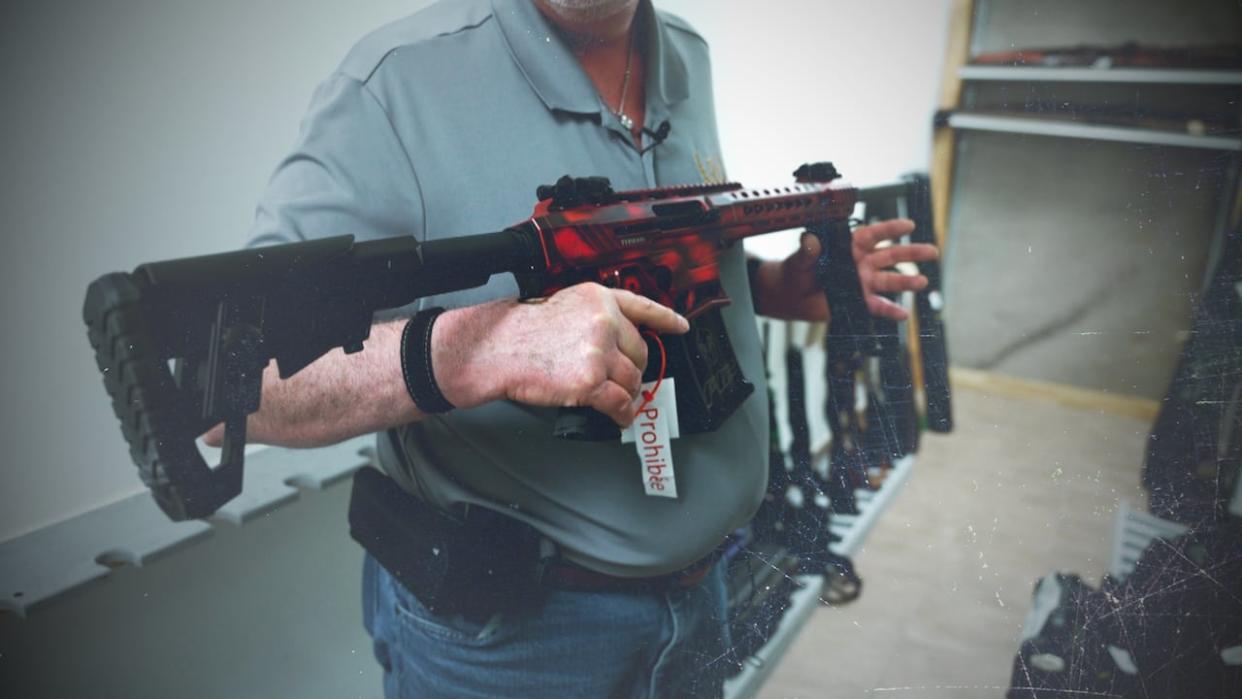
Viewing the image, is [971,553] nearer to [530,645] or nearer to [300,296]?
[530,645]

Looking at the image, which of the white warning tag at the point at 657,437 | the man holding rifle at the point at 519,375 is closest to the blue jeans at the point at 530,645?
the man holding rifle at the point at 519,375

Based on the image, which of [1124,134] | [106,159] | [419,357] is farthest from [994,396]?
[106,159]

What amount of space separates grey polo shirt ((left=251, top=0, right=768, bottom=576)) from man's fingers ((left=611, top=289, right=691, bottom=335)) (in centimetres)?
5

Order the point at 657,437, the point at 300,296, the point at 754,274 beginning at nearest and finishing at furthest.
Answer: the point at 300,296, the point at 657,437, the point at 754,274

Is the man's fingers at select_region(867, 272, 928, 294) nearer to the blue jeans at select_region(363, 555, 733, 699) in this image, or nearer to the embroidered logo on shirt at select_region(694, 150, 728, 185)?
the embroidered logo on shirt at select_region(694, 150, 728, 185)

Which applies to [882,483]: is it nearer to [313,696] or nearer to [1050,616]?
[1050,616]

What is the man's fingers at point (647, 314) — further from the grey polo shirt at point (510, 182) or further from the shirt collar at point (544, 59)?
the shirt collar at point (544, 59)

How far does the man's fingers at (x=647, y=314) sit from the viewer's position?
0.46 m

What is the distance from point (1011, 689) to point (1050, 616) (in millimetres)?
82

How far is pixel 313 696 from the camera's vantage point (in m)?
0.54

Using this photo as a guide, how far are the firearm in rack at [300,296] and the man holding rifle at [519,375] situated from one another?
0.04m

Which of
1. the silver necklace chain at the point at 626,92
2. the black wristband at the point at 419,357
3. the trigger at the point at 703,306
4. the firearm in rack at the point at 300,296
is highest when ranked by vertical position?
the silver necklace chain at the point at 626,92

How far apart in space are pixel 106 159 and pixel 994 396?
2.52ft

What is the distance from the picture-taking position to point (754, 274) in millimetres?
699
